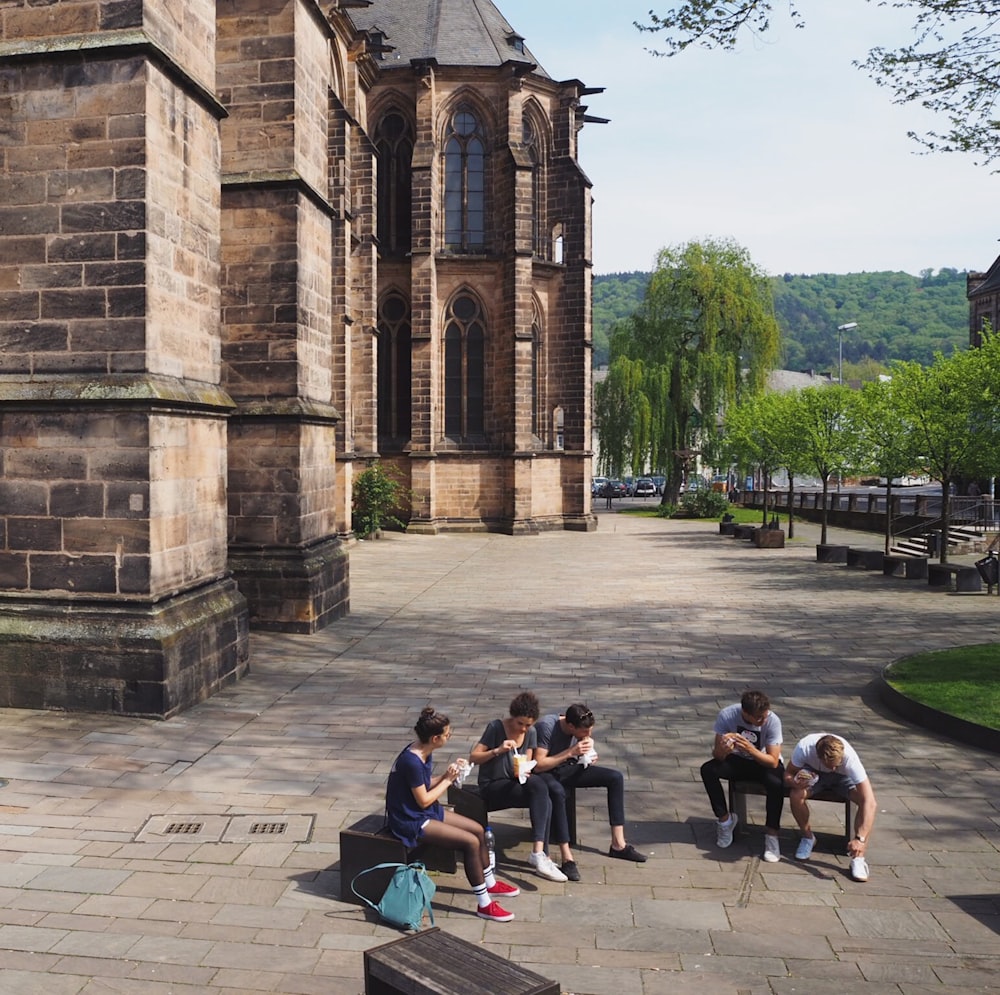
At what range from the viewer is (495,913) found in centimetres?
523

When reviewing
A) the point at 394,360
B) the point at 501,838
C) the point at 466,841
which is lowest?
the point at 501,838

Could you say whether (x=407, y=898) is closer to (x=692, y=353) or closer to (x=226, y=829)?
(x=226, y=829)

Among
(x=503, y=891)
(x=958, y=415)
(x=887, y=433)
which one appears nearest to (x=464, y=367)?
(x=887, y=433)

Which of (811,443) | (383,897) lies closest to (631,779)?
(383,897)

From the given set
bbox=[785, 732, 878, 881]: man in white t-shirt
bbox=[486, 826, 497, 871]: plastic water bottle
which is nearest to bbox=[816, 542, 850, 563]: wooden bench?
bbox=[785, 732, 878, 881]: man in white t-shirt

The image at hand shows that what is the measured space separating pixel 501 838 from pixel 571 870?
2.63ft

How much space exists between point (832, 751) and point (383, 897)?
8.99ft

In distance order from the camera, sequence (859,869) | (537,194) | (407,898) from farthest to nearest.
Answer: (537,194)
(859,869)
(407,898)

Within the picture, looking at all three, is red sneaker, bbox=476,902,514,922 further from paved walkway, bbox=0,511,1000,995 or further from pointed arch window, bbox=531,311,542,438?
pointed arch window, bbox=531,311,542,438

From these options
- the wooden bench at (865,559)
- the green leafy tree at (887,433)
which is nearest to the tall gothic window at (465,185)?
the green leafy tree at (887,433)

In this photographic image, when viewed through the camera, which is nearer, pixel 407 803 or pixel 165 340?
pixel 407 803

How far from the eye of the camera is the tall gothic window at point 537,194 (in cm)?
3297

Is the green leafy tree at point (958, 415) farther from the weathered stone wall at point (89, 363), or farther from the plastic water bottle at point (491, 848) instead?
the plastic water bottle at point (491, 848)

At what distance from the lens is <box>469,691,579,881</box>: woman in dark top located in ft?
19.5
